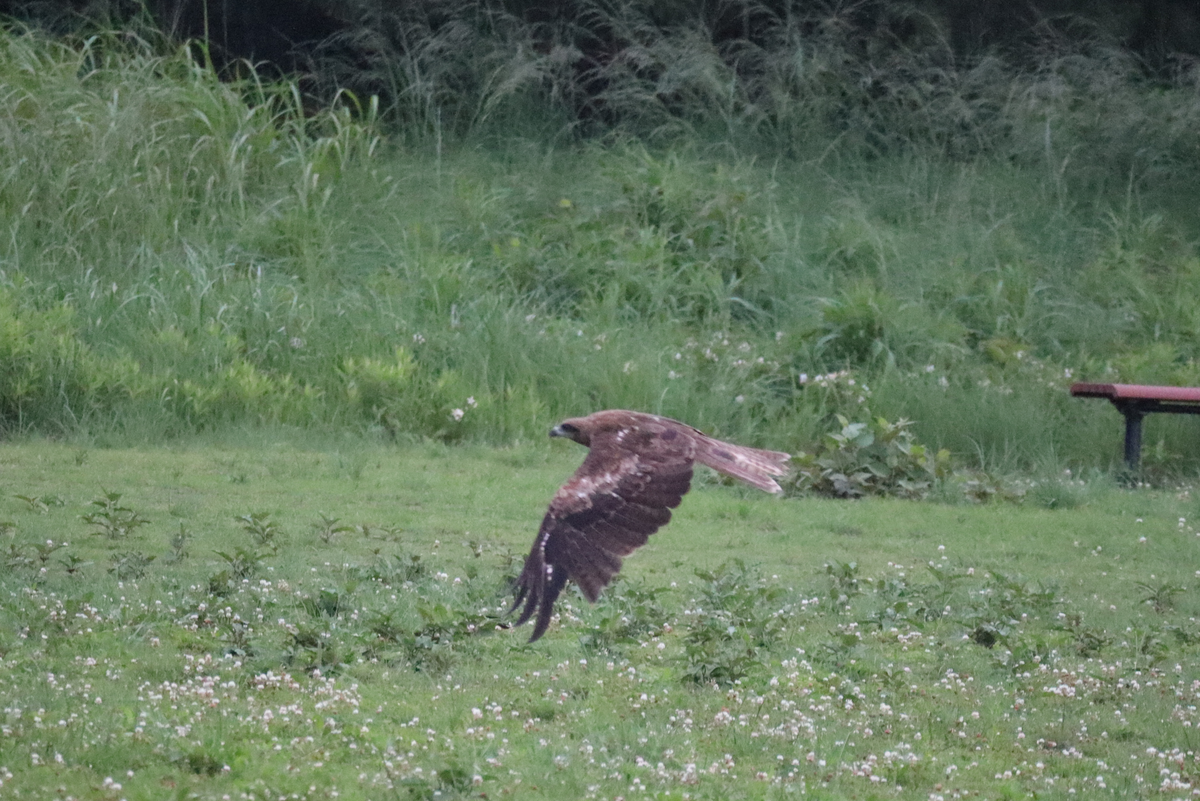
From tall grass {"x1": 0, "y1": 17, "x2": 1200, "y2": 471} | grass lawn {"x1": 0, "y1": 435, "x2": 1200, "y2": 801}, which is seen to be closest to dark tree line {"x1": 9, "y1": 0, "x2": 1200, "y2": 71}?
tall grass {"x1": 0, "y1": 17, "x2": 1200, "y2": 471}

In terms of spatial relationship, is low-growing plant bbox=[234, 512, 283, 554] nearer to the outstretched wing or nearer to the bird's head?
the bird's head

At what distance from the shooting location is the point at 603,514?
4.54m

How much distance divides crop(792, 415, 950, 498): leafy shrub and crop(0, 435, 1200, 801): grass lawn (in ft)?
1.50

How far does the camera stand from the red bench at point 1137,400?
349 inches

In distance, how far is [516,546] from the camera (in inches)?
277

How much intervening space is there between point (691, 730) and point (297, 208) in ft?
26.9

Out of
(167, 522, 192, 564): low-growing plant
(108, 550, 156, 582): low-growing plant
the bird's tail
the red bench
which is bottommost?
the red bench

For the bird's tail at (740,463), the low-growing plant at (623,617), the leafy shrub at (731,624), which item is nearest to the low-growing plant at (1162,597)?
the leafy shrub at (731,624)

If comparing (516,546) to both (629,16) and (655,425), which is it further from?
(629,16)

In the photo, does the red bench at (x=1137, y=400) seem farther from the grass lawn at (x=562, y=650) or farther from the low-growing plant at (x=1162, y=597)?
the low-growing plant at (x=1162, y=597)

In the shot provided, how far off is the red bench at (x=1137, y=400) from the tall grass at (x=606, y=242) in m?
0.53

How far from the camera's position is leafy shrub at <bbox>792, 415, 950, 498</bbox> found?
28.6ft

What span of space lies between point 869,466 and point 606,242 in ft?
13.4

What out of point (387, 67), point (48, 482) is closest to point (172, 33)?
point (387, 67)
